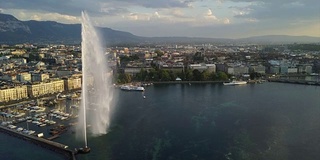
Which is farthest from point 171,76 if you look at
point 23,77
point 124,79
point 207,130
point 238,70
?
point 207,130

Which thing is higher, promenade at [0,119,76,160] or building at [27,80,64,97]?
building at [27,80,64,97]

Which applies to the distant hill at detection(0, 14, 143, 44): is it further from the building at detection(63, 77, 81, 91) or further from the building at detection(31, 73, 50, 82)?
the building at detection(63, 77, 81, 91)

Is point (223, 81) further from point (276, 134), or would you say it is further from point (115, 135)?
point (115, 135)

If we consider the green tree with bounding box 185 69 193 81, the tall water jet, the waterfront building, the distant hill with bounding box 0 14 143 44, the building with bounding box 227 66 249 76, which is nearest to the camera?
the tall water jet

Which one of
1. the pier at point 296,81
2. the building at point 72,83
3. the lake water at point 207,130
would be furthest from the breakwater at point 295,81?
the building at point 72,83

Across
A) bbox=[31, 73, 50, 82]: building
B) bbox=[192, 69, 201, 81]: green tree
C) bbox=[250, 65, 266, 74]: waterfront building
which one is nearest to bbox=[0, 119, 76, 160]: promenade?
bbox=[31, 73, 50, 82]: building

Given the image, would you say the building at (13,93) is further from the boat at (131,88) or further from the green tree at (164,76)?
the green tree at (164,76)

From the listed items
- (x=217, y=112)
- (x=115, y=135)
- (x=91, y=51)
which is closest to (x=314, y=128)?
(x=217, y=112)

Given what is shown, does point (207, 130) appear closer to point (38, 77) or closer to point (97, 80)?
point (97, 80)
